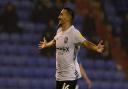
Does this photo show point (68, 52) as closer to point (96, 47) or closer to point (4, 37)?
point (96, 47)

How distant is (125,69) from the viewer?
14523 millimetres

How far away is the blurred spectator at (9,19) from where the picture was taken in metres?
13.2

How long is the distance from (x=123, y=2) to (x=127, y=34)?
1.48 m

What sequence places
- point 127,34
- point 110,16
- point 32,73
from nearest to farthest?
point 32,73 < point 127,34 < point 110,16

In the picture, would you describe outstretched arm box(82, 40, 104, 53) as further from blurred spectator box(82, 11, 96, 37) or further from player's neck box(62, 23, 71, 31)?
blurred spectator box(82, 11, 96, 37)

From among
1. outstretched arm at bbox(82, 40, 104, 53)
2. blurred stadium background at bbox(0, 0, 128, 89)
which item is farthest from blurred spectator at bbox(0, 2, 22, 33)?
outstretched arm at bbox(82, 40, 104, 53)

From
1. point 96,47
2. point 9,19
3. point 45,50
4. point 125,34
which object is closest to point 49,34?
point 45,50

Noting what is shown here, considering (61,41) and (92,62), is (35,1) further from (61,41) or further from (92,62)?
(61,41)

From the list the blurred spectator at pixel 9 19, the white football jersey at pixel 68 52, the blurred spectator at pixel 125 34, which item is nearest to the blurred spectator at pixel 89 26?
the blurred spectator at pixel 125 34

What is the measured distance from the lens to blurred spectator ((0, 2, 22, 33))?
1322cm

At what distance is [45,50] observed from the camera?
43.5 feet

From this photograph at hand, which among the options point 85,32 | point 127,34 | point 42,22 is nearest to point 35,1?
point 42,22

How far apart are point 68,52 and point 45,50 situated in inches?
278

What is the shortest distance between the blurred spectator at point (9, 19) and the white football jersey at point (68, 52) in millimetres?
7080
